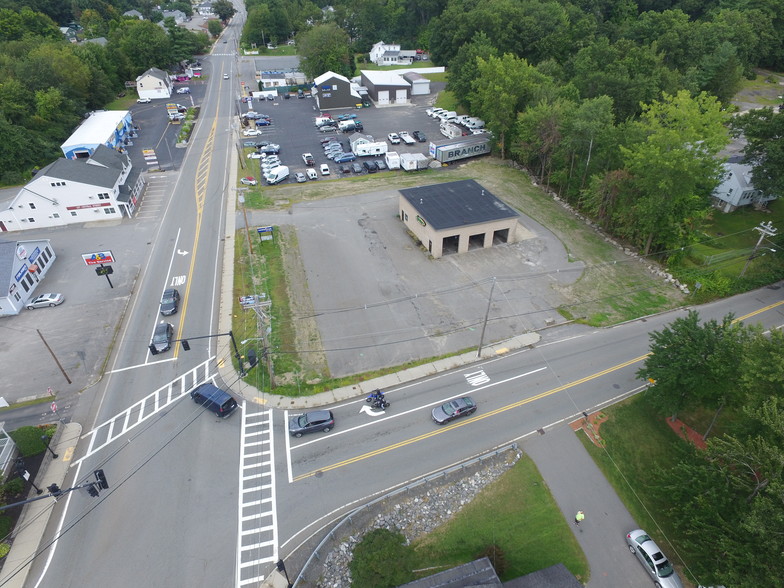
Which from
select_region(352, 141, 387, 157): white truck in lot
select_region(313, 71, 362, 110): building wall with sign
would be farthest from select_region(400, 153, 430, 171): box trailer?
select_region(313, 71, 362, 110): building wall with sign

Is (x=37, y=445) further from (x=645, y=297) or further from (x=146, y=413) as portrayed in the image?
Answer: (x=645, y=297)

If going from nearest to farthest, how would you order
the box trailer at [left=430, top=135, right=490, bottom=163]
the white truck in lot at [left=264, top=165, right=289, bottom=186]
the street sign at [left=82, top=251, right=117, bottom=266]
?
the street sign at [left=82, top=251, right=117, bottom=266], the white truck in lot at [left=264, top=165, right=289, bottom=186], the box trailer at [left=430, top=135, right=490, bottom=163]

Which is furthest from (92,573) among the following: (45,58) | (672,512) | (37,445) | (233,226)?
(45,58)

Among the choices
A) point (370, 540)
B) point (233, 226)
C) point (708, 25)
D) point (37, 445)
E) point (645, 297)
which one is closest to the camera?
point (370, 540)

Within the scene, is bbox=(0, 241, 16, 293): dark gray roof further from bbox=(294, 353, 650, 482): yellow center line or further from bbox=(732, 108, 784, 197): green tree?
bbox=(732, 108, 784, 197): green tree

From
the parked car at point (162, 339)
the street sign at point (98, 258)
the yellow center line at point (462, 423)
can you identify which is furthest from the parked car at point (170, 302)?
the yellow center line at point (462, 423)

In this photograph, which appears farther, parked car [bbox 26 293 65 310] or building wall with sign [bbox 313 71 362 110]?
building wall with sign [bbox 313 71 362 110]

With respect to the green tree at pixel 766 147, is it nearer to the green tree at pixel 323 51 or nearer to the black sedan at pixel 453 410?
the black sedan at pixel 453 410
